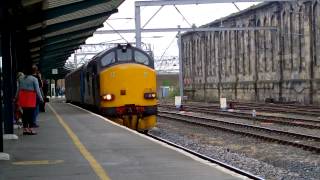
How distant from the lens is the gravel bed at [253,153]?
1234 centimetres

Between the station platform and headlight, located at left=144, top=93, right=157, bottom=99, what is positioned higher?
headlight, located at left=144, top=93, right=157, bottom=99

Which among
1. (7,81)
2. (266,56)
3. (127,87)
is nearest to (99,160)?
(7,81)

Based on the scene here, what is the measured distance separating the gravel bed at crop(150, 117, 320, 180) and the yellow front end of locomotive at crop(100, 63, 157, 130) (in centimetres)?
183

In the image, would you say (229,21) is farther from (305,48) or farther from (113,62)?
(113,62)

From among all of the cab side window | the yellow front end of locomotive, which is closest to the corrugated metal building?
the yellow front end of locomotive

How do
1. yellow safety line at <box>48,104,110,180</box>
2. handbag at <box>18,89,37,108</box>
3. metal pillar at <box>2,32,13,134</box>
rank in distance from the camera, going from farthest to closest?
1. handbag at <box>18,89,37,108</box>
2. metal pillar at <box>2,32,13,134</box>
3. yellow safety line at <box>48,104,110,180</box>

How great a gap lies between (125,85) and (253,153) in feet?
20.3

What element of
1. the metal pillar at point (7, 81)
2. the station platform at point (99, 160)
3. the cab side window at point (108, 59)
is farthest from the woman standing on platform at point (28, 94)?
the cab side window at point (108, 59)

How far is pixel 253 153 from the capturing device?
16.1 meters

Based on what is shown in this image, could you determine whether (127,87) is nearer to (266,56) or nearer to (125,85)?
(125,85)

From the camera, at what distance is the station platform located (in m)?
9.13

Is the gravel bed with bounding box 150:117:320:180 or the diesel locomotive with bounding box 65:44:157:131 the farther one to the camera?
the diesel locomotive with bounding box 65:44:157:131

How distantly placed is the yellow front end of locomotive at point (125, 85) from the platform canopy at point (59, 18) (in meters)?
A: 2.94

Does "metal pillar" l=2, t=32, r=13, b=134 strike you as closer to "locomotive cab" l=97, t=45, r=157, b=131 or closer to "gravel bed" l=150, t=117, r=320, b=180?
"gravel bed" l=150, t=117, r=320, b=180
